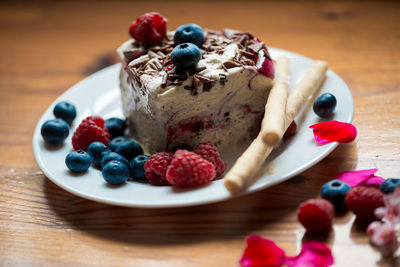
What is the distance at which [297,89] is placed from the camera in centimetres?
233

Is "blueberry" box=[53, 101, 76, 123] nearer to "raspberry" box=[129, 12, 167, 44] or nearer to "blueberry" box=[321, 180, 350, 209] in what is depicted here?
"raspberry" box=[129, 12, 167, 44]

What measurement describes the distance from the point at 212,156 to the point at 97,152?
1.75 ft

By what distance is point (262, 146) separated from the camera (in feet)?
6.31

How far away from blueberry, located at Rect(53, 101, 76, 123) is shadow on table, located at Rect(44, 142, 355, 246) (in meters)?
0.62

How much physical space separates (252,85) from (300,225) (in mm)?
776

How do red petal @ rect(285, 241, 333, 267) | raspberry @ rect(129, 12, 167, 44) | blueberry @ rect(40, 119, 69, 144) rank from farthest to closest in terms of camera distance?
raspberry @ rect(129, 12, 167, 44)
blueberry @ rect(40, 119, 69, 144)
red petal @ rect(285, 241, 333, 267)

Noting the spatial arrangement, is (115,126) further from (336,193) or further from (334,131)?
(336,193)

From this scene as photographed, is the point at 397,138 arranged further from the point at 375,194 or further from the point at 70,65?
the point at 70,65

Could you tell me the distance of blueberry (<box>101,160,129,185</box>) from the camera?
1.97 m

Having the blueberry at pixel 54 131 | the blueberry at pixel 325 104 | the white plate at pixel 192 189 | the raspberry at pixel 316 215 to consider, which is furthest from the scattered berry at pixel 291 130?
the blueberry at pixel 54 131

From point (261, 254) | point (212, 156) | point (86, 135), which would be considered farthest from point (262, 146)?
point (86, 135)

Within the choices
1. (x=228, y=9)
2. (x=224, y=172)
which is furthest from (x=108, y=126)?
(x=228, y=9)

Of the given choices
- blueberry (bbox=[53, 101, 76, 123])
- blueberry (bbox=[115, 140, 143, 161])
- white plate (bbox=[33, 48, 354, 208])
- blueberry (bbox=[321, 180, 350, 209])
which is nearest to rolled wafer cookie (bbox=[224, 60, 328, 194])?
white plate (bbox=[33, 48, 354, 208])

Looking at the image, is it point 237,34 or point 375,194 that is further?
point 237,34
